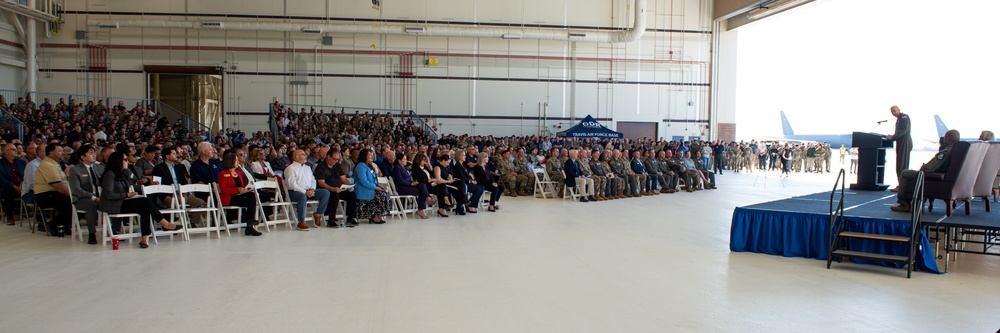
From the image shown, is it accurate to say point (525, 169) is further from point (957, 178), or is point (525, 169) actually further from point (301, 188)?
point (957, 178)

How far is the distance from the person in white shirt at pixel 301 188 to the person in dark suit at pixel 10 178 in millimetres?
3514

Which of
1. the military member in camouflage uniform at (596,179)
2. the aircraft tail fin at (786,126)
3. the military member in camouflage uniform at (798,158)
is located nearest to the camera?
the military member in camouflage uniform at (596,179)

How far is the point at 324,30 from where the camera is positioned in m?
22.5

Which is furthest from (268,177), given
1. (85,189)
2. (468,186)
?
(468,186)

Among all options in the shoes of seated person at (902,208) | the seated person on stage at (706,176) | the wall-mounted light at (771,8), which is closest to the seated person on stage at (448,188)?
the shoes of seated person at (902,208)

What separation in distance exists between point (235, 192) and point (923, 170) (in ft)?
24.5

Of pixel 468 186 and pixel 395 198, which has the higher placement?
pixel 468 186

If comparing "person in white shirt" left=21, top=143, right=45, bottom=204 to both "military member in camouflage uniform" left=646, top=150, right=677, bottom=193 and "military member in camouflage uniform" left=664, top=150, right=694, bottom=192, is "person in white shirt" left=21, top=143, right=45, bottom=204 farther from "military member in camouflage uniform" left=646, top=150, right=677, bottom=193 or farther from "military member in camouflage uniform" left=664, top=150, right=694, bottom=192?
"military member in camouflage uniform" left=664, top=150, right=694, bottom=192

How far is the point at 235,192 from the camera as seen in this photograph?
7.90 metres

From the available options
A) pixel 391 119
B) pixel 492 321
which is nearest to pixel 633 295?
pixel 492 321

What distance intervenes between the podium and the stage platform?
2.50 meters

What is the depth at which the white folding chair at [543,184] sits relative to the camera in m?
13.6

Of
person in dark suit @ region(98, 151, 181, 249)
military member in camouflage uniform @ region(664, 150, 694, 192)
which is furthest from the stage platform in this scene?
military member in camouflage uniform @ region(664, 150, 694, 192)

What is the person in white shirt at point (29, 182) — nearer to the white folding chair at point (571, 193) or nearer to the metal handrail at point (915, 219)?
the white folding chair at point (571, 193)
